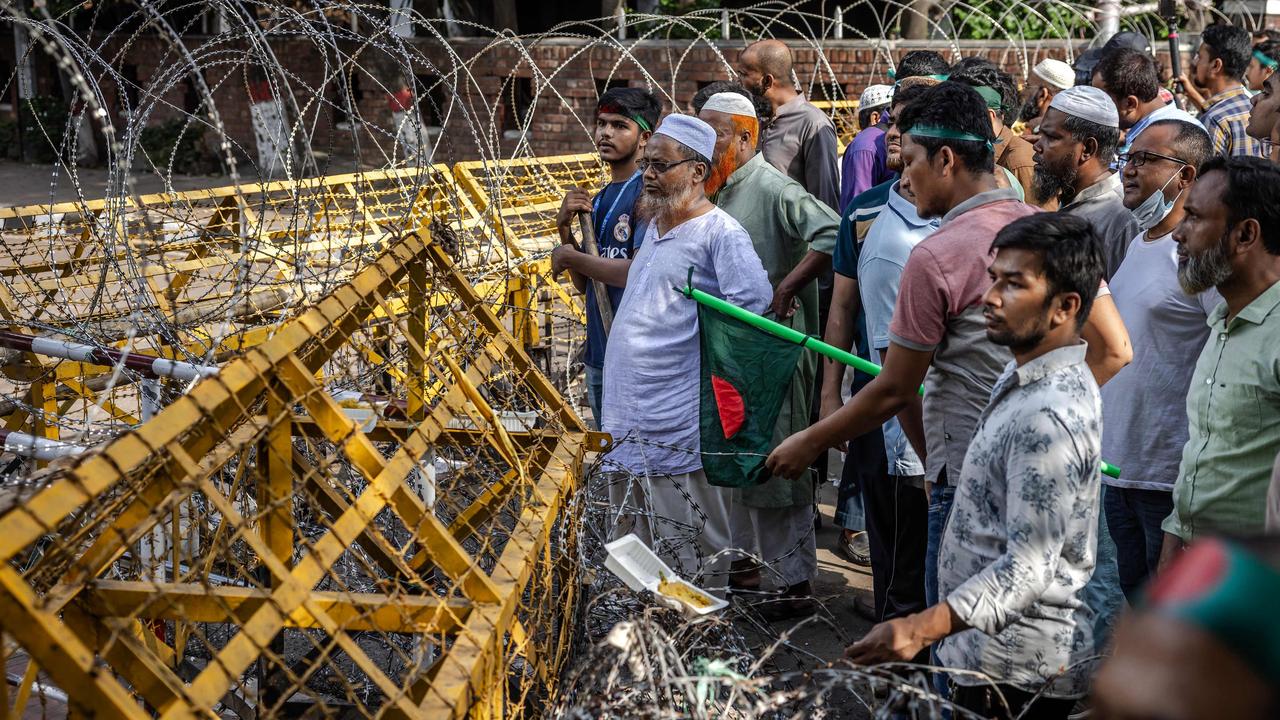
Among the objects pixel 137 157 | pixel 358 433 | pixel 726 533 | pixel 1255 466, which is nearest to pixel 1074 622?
pixel 1255 466

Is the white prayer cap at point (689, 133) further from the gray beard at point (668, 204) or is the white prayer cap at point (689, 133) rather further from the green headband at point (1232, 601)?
the green headband at point (1232, 601)

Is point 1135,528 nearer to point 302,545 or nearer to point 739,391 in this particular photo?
point 739,391

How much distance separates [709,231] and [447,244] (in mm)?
1051

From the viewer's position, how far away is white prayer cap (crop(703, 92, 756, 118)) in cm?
508

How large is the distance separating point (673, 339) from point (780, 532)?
2.93 ft

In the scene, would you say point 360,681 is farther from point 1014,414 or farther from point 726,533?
point 1014,414

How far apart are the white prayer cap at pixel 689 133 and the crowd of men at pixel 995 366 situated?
0.6 inches

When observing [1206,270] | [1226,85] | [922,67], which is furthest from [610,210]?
[1226,85]

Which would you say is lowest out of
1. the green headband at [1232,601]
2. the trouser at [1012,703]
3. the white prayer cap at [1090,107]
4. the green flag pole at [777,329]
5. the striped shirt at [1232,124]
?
the trouser at [1012,703]

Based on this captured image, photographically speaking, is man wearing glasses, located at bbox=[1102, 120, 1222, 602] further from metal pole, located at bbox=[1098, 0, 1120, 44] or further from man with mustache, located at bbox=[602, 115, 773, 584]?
metal pole, located at bbox=[1098, 0, 1120, 44]

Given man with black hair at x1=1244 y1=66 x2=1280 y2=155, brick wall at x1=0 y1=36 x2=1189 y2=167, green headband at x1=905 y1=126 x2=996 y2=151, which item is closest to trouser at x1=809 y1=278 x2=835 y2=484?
man with black hair at x1=1244 y1=66 x2=1280 y2=155

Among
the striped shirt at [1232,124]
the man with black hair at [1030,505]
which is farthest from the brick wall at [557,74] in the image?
the man with black hair at [1030,505]

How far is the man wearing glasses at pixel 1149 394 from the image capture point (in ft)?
11.4

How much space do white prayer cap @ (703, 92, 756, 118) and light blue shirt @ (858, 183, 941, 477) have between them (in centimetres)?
117
